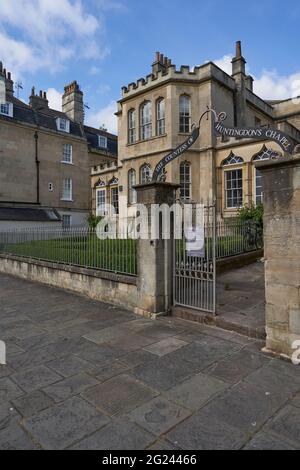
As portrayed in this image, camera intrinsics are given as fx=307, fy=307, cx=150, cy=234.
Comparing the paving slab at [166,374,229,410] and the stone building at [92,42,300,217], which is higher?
the stone building at [92,42,300,217]

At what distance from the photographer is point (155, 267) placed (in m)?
6.10

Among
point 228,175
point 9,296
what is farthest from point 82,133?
point 9,296

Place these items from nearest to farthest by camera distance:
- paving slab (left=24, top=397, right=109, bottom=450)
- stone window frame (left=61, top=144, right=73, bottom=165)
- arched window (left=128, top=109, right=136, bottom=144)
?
paving slab (left=24, top=397, right=109, bottom=450), arched window (left=128, top=109, right=136, bottom=144), stone window frame (left=61, top=144, right=73, bottom=165)

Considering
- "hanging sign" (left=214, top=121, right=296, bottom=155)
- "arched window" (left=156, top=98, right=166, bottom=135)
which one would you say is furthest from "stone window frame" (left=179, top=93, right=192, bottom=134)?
"hanging sign" (left=214, top=121, right=296, bottom=155)

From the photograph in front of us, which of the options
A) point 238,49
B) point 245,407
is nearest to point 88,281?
point 245,407

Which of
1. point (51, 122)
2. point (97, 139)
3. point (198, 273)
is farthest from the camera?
point (97, 139)

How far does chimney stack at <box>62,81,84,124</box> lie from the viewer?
103 feet

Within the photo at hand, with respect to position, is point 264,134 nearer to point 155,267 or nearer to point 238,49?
point 155,267

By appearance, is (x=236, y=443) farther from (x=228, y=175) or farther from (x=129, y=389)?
(x=228, y=175)

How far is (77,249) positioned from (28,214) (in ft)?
58.2

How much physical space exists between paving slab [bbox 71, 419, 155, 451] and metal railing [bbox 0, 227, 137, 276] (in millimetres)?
4159

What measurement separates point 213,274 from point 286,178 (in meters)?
2.05

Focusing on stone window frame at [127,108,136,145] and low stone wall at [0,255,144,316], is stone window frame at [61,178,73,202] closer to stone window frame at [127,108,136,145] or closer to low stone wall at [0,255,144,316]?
stone window frame at [127,108,136,145]
